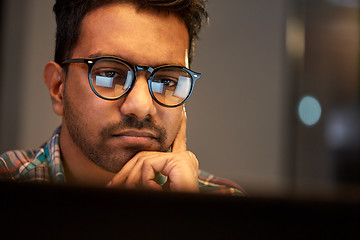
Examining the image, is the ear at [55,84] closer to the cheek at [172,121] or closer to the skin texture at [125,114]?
the skin texture at [125,114]

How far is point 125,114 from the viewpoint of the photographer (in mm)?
368

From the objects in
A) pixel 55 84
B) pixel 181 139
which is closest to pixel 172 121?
pixel 181 139

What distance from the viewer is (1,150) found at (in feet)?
1.51

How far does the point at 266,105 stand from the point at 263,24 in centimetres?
11

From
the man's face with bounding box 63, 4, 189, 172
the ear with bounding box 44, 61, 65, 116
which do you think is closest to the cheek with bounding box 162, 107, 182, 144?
the man's face with bounding box 63, 4, 189, 172

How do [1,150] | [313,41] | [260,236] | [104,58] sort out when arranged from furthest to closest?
[313,41] < [1,150] < [104,58] < [260,236]

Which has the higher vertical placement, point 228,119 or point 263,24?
point 263,24

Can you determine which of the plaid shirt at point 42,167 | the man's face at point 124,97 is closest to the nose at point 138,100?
the man's face at point 124,97

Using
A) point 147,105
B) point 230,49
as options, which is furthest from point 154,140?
point 230,49

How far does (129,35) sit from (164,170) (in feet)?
0.46

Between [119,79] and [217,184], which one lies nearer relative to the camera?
[119,79]

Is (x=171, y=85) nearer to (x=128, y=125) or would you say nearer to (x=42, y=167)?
(x=128, y=125)

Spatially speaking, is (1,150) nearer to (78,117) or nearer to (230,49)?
(78,117)

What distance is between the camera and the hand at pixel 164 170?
0.38 metres
